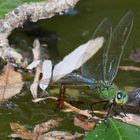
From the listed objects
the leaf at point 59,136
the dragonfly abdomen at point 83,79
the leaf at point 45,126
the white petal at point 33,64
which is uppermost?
the white petal at point 33,64

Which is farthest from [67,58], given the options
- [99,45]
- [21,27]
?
[21,27]

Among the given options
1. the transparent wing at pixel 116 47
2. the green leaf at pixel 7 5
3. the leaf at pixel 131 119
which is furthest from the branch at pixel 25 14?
the leaf at pixel 131 119

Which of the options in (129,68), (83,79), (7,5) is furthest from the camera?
(7,5)

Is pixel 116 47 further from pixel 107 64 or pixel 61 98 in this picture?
pixel 61 98

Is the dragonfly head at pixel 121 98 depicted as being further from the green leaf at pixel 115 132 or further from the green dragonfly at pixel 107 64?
the green leaf at pixel 115 132

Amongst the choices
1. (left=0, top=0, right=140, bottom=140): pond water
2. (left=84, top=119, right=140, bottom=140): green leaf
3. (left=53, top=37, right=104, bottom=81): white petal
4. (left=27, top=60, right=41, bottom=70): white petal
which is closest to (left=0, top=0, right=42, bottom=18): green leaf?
(left=0, top=0, right=140, bottom=140): pond water

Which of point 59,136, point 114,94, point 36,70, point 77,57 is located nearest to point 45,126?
point 59,136

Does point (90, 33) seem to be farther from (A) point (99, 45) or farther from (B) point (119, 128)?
(B) point (119, 128)
